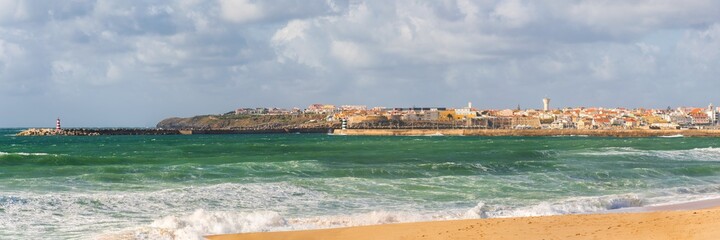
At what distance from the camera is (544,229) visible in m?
12.2

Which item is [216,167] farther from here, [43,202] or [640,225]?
[640,225]

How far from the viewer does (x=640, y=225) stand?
1257 cm

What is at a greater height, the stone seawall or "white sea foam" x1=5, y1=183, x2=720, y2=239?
the stone seawall

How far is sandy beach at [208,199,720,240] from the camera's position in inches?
454

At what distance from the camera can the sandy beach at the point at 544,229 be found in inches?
454

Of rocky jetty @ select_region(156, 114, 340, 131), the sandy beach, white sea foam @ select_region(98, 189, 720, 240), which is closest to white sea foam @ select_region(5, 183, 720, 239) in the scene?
white sea foam @ select_region(98, 189, 720, 240)

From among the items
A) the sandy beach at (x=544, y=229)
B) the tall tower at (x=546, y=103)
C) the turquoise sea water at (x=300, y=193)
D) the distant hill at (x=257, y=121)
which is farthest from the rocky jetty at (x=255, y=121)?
the sandy beach at (x=544, y=229)

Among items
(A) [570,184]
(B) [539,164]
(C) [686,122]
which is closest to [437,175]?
(A) [570,184]

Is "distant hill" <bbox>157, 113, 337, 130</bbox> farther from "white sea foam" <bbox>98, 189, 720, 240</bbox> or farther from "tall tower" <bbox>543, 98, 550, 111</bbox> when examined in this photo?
Answer: "white sea foam" <bbox>98, 189, 720, 240</bbox>

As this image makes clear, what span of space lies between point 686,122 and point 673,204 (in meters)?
110

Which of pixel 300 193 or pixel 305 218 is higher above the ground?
pixel 300 193

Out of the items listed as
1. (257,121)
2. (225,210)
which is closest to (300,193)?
A: (225,210)

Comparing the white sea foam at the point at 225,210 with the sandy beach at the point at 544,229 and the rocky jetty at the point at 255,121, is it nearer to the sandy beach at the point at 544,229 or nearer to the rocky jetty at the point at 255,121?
the sandy beach at the point at 544,229

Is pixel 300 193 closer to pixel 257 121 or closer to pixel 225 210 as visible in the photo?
pixel 225 210
